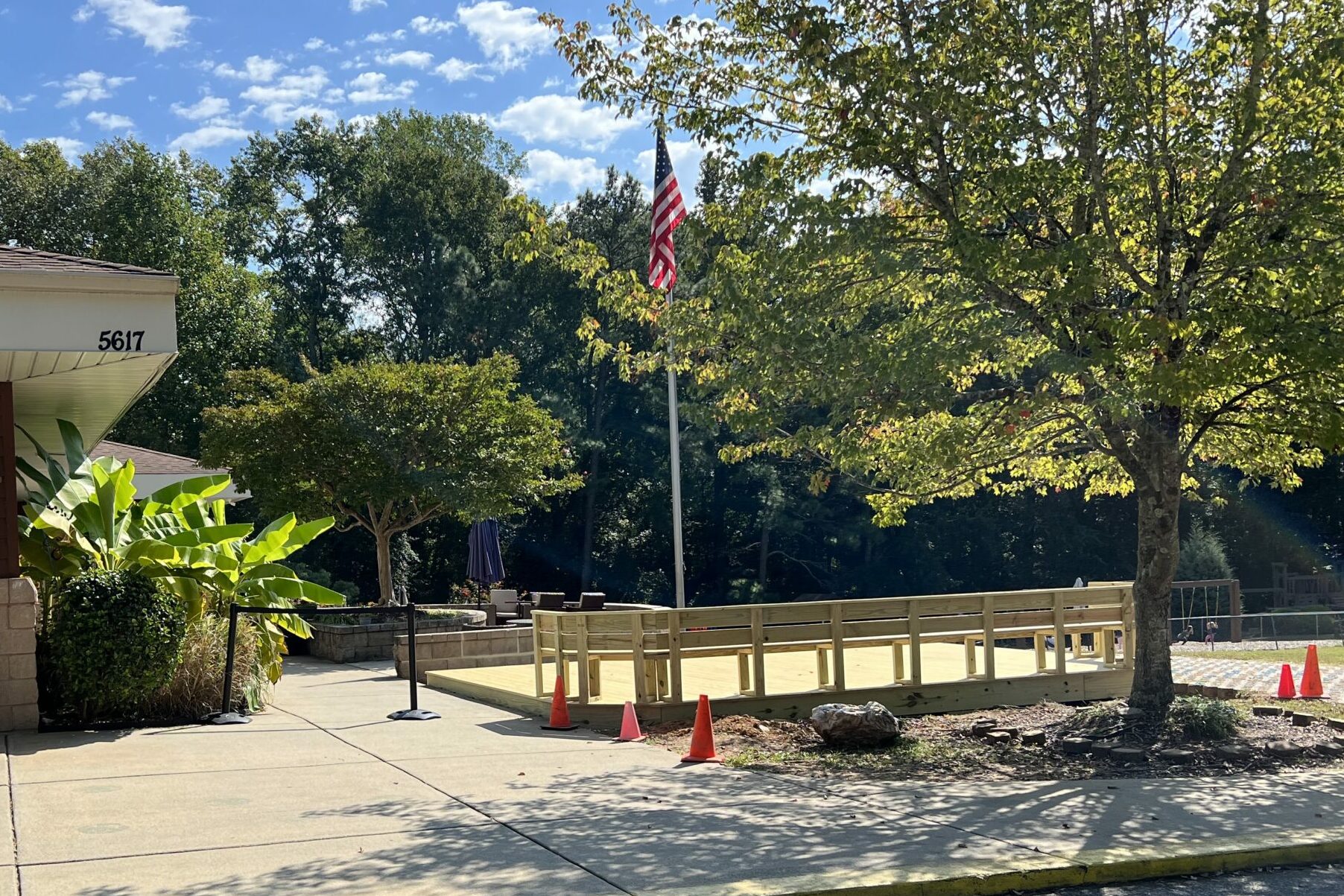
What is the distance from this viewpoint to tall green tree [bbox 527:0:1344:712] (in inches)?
392

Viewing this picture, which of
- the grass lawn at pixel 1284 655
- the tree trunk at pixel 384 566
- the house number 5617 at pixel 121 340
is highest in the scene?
the house number 5617 at pixel 121 340

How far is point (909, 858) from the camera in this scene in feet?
22.5

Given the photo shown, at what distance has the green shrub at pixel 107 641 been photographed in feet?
36.0

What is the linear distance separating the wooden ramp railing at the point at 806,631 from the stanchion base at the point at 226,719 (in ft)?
9.81

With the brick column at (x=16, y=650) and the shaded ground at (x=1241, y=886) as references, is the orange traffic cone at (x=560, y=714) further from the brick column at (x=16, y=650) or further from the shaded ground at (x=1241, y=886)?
the shaded ground at (x=1241, y=886)

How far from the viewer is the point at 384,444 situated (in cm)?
2244

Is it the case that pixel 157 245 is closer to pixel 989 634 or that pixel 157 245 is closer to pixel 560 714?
pixel 560 714

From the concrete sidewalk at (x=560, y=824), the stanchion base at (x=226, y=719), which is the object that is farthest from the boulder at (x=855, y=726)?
the stanchion base at (x=226, y=719)

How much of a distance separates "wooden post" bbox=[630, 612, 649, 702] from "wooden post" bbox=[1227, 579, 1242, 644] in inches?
612

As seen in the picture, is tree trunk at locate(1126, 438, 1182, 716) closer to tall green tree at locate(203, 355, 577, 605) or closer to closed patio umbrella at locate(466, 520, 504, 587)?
tall green tree at locate(203, 355, 577, 605)

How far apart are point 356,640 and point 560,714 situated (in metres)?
8.72

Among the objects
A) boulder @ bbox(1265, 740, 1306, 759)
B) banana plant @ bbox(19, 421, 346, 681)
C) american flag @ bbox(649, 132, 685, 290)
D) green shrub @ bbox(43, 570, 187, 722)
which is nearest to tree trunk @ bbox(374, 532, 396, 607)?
american flag @ bbox(649, 132, 685, 290)

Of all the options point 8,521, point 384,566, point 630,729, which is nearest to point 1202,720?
point 630,729

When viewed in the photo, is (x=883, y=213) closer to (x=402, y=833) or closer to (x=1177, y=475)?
(x=1177, y=475)
